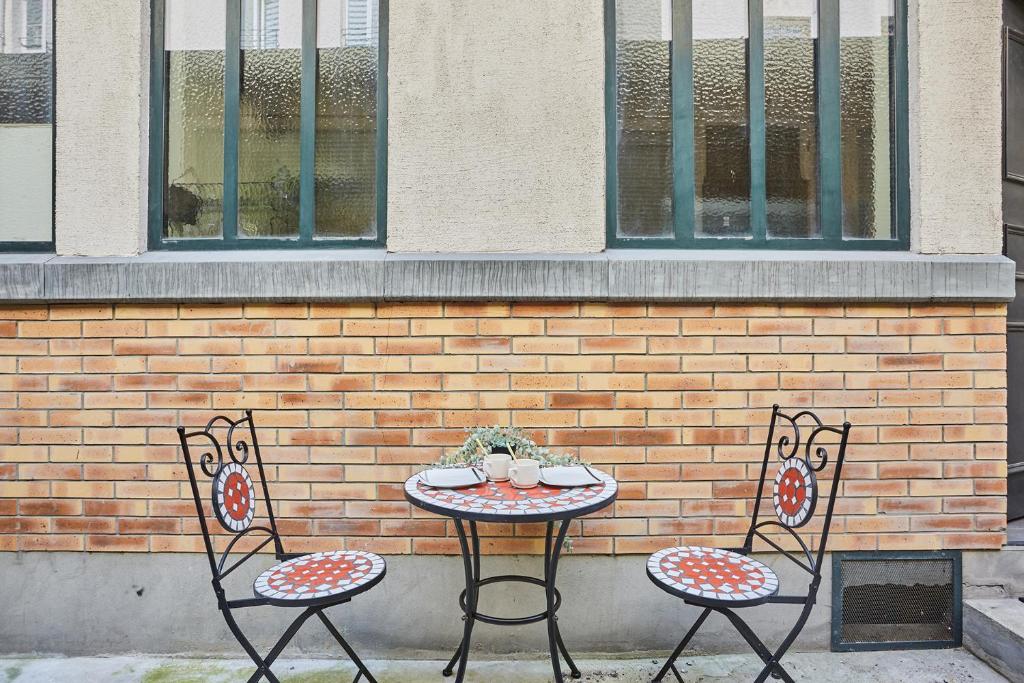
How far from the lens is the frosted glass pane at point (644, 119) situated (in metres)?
3.24

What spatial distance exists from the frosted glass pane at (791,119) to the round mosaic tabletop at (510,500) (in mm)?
1729

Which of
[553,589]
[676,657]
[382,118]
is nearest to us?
[553,589]

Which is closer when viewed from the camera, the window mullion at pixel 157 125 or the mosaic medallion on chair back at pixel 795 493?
the mosaic medallion on chair back at pixel 795 493

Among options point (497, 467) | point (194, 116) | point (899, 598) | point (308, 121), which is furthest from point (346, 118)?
point (899, 598)

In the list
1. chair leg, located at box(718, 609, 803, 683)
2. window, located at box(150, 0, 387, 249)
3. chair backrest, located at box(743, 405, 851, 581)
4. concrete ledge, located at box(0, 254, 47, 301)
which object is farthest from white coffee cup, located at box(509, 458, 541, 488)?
concrete ledge, located at box(0, 254, 47, 301)

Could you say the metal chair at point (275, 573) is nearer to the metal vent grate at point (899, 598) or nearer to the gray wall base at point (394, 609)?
the gray wall base at point (394, 609)

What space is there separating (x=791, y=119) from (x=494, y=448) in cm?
226

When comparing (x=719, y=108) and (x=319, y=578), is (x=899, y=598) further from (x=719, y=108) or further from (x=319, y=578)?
(x=319, y=578)

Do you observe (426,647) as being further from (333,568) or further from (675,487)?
(675,487)

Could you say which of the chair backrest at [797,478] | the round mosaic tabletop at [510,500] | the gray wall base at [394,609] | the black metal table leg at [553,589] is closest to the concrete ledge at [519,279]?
the chair backrest at [797,478]

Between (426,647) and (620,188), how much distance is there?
2464mm

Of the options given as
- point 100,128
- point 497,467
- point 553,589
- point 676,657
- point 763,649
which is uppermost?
point 100,128

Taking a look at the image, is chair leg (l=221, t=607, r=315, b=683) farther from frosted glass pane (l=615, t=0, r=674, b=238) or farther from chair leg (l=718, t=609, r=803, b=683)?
frosted glass pane (l=615, t=0, r=674, b=238)

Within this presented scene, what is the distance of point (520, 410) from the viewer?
10.2 ft
